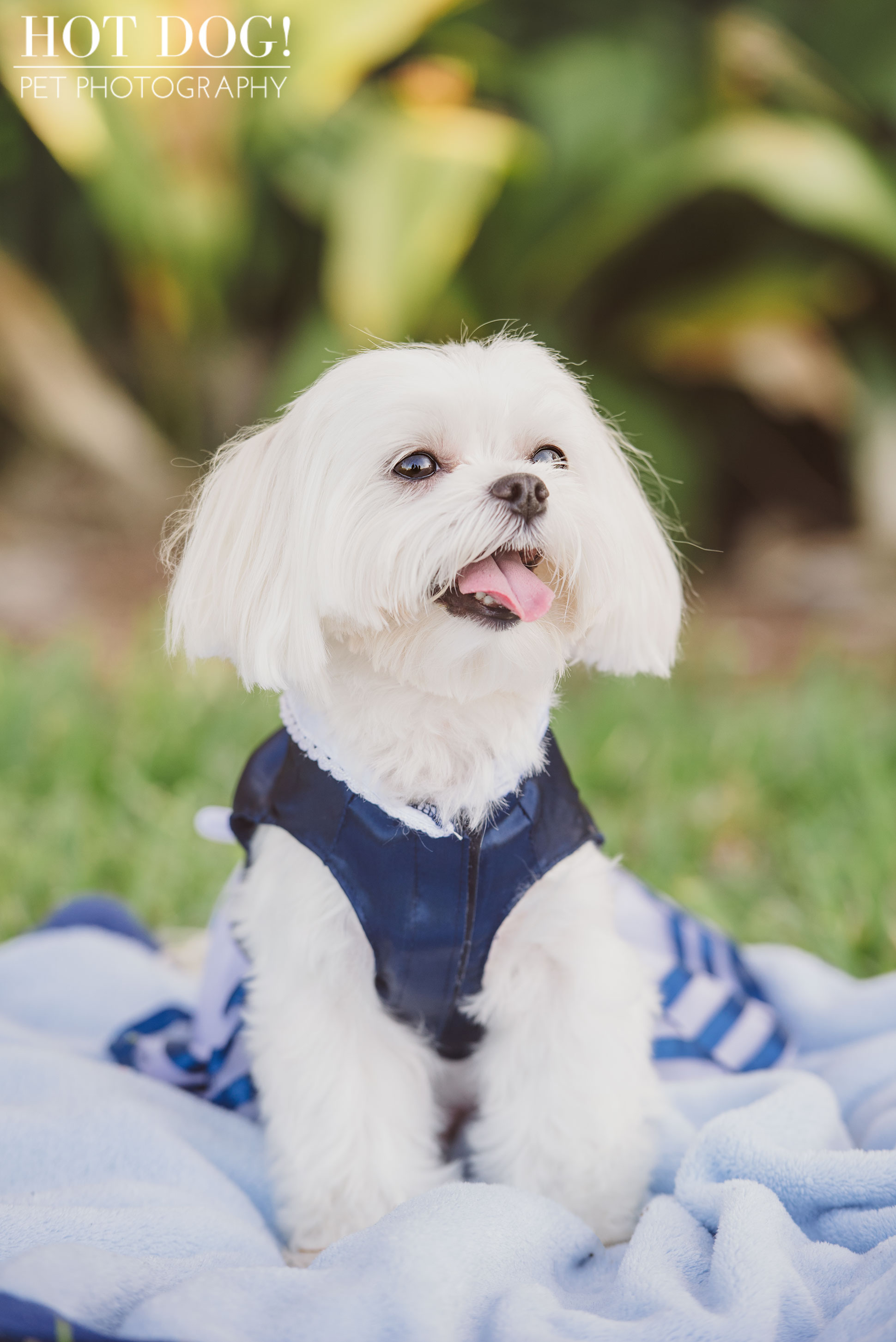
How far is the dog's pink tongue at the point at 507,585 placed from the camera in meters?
1.38

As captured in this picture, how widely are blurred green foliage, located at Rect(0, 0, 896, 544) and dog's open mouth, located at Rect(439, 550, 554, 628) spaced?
2.96m

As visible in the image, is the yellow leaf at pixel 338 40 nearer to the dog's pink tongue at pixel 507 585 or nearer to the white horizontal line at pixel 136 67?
the white horizontal line at pixel 136 67

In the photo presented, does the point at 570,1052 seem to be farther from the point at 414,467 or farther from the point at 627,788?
the point at 627,788

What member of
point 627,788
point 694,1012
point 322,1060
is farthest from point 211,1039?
point 627,788

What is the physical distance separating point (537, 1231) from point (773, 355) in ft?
14.5

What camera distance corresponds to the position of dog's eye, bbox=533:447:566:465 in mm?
1532

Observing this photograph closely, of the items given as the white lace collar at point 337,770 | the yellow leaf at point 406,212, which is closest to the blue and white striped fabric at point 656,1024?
the white lace collar at point 337,770

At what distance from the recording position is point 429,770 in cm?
154

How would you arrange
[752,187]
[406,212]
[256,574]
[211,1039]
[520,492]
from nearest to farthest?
[520,492] → [256,574] → [211,1039] → [406,212] → [752,187]

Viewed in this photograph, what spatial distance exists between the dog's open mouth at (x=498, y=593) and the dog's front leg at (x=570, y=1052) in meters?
0.37

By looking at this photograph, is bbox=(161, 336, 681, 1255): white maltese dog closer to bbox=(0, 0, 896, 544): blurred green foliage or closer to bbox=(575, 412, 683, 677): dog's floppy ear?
bbox=(575, 412, 683, 677): dog's floppy ear

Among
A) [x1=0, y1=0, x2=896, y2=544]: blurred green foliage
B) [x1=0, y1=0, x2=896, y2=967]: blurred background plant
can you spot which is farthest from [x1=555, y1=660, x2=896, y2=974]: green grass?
[x1=0, y1=0, x2=896, y2=544]: blurred green foliage

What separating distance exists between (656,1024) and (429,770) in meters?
0.72

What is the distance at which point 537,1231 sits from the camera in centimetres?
145
